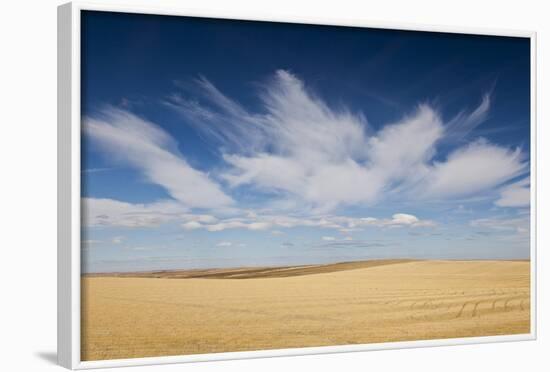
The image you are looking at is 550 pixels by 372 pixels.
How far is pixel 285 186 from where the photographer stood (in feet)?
33.4

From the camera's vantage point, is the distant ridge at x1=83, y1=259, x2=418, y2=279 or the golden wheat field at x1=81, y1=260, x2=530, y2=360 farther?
the distant ridge at x1=83, y1=259, x2=418, y2=279

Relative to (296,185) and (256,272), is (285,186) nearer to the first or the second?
(296,185)

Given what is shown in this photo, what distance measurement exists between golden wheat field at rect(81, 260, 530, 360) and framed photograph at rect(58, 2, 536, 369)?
0.06 ft

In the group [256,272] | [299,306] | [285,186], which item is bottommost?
[299,306]

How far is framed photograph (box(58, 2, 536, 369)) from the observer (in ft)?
31.2

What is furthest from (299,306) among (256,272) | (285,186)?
(285,186)

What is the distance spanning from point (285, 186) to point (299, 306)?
1191mm

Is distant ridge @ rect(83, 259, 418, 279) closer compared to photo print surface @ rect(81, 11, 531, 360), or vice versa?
photo print surface @ rect(81, 11, 531, 360)

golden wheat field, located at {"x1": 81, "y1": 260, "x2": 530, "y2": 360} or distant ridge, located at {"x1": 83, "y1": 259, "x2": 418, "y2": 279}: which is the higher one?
distant ridge, located at {"x1": 83, "y1": 259, "x2": 418, "y2": 279}

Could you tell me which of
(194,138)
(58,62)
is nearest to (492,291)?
(194,138)

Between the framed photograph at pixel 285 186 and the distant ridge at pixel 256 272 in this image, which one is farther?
the distant ridge at pixel 256 272

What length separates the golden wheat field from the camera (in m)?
9.57

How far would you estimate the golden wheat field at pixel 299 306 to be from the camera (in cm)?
957

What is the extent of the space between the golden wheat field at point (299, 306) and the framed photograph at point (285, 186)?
0.02 m
